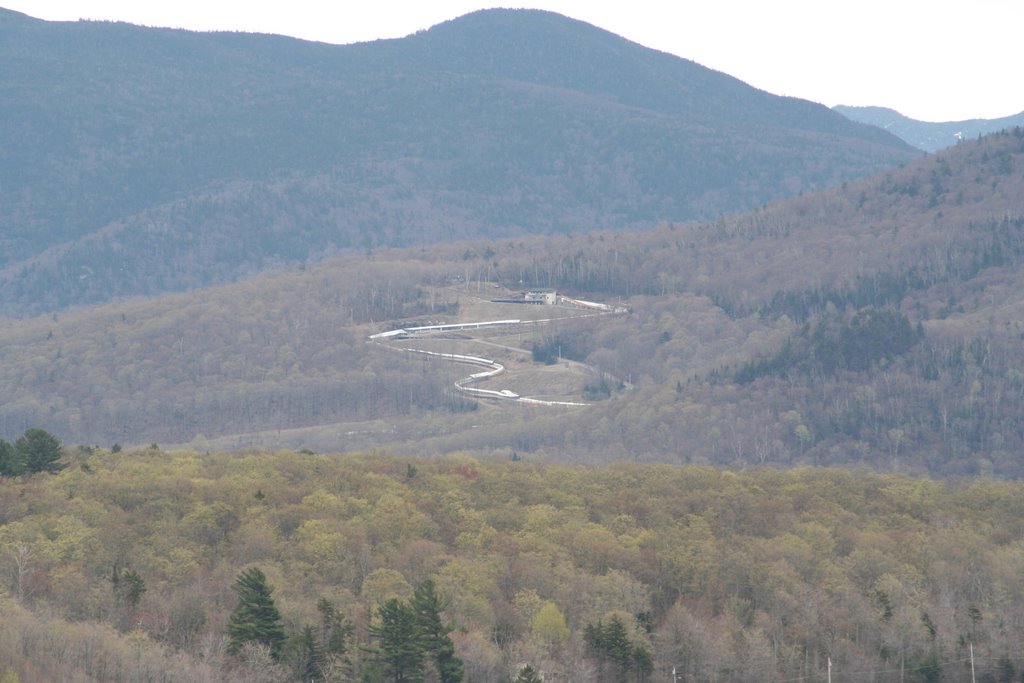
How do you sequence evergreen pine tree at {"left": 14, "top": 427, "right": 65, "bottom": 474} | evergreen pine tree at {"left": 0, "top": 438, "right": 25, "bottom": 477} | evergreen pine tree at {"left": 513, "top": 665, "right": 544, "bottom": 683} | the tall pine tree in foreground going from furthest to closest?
evergreen pine tree at {"left": 14, "top": 427, "right": 65, "bottom": 474}, evergreen pine tree at {"left": 0, "top": 438, "right": 25, "bottom": 477}, the tall pine tree in foreground, evergreen pine tree at {"left": 513, "top": 665, "right": 544, "bottom": 683}

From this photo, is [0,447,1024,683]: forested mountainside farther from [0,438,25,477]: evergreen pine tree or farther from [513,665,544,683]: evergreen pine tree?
[0,438,25,477]: evergreen pine tree

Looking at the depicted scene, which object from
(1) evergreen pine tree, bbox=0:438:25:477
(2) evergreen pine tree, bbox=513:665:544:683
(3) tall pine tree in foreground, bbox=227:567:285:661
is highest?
(1) evergreen pine tree, bbox=0:438:25:477

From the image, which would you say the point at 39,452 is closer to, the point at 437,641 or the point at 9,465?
the point at 9,465

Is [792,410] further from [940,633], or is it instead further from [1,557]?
[1,557]

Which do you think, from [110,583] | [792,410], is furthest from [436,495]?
[792,410]

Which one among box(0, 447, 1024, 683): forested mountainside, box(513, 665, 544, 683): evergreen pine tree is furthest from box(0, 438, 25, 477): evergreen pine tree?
box(513, 665, 544, 683): evergreen pine tree

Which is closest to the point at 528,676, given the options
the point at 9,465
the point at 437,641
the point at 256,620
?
the point at 437,641
